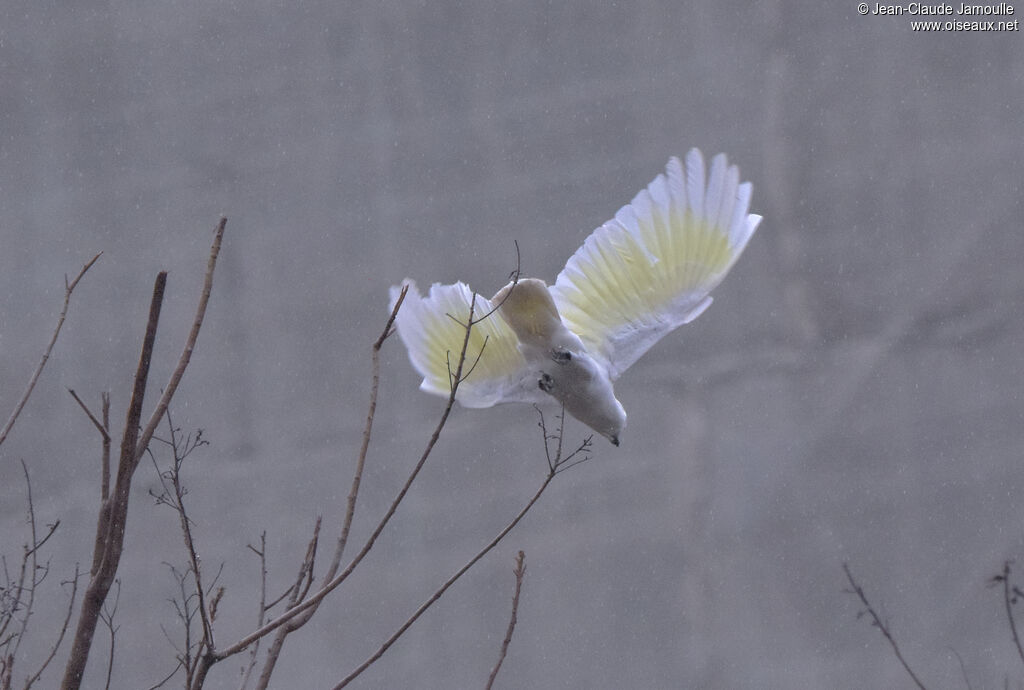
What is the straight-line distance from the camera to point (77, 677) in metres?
0.51

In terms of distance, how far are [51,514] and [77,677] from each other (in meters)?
1.74

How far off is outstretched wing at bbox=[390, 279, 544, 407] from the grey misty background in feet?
2.88

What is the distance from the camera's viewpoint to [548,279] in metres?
1.99

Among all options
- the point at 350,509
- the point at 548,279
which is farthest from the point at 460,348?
the point at 548,279

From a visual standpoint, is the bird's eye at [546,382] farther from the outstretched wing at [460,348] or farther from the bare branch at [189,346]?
the bare branch at [189,346]

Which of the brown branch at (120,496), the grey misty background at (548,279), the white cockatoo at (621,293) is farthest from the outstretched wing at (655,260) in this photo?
the grey misty background at (548,279)

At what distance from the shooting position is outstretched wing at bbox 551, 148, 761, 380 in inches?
38.6

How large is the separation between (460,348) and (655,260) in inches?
7.8

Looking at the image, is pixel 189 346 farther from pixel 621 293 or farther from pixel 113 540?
pixel 621 293

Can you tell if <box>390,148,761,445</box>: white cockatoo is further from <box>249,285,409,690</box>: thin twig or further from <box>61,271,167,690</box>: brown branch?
<box>61,271,167,690</box>: brown branch

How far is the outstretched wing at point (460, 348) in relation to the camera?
3.11ft

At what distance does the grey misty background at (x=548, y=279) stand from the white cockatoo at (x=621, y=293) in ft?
2.87

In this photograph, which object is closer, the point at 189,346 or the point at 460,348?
the point at 189,346

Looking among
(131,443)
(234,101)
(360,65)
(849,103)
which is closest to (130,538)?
(234,101)
